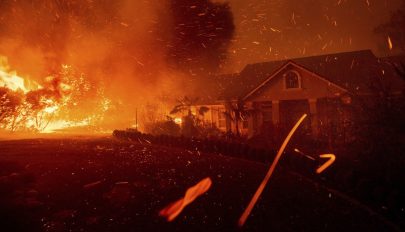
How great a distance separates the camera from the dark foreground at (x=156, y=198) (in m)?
6.34

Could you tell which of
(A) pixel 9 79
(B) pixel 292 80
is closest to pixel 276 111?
(B) pixel 292 80

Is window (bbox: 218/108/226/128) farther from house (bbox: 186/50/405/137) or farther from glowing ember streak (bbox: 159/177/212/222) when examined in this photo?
glowing ember streak (bbox: 159/177/212/222)

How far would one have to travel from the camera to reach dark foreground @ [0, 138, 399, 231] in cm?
634

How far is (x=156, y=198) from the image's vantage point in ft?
26.3

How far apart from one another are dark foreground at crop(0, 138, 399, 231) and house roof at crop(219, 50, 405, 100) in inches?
411

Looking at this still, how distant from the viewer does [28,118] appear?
2553 cm

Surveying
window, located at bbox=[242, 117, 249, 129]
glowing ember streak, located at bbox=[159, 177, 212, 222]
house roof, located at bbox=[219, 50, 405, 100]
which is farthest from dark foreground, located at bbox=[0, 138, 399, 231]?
house roof, located at bbox=[219, 50, 405, 100]

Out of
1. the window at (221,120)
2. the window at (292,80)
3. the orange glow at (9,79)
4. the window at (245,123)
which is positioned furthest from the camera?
the window at (221,120)

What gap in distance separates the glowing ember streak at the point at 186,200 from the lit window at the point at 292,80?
12.0 metres

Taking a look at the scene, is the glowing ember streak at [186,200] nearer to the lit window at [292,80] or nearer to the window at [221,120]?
the lit window at [292,80]

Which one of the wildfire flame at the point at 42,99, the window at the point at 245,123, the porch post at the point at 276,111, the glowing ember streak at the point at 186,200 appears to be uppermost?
the wildfire flame at the point at 42,99

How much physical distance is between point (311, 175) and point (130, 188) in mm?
5677

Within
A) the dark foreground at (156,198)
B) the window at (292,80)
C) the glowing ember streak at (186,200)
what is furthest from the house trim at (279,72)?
the glowing ember streak at (186,200)

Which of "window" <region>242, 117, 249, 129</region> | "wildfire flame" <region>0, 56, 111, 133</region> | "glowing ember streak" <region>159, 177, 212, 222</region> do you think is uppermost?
"wildfire flame" <region>0, 56, 111, 133</region>
